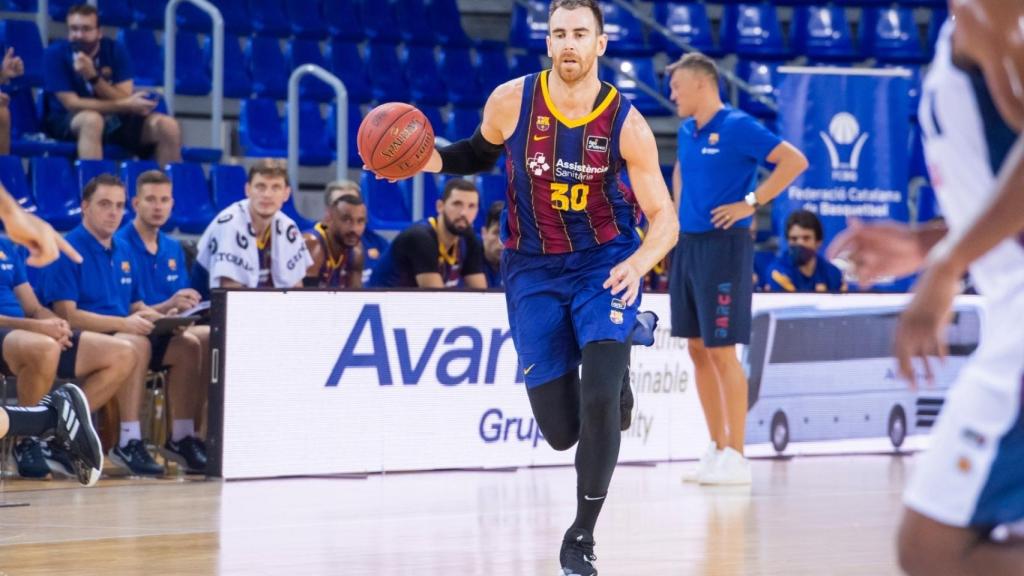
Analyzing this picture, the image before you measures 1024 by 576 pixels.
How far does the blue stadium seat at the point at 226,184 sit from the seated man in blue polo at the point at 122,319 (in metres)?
2.25

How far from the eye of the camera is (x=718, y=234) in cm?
900

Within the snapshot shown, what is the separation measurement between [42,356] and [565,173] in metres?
4.07

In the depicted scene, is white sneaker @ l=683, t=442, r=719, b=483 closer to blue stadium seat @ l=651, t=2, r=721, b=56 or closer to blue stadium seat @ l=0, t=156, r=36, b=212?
blue stadium seat @ l=0, t=156, r=36, b=212

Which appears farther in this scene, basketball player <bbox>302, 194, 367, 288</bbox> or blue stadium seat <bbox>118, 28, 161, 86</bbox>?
blue stadium seat <bbox>118, 28, 161, 86</bbox>

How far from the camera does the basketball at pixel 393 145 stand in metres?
5.98

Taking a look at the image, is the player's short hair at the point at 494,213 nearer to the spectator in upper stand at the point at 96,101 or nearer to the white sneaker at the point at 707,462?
the white sneaker at the point at 707,462

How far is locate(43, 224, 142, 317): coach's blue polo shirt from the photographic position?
9.21m

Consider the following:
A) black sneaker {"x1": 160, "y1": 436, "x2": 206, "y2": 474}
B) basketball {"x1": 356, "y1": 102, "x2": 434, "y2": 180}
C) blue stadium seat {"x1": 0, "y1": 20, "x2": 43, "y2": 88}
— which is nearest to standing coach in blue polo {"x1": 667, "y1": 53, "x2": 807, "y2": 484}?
black sneaker {"x1": 160, "y1": 436, "x2": 206, "y2": 474}

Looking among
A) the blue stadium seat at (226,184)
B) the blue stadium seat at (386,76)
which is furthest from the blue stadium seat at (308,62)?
the blue stadium seat at (226,184)

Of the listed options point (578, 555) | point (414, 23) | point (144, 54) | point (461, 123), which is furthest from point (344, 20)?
point (578, 555)

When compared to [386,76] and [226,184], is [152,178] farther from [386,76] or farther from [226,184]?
[386,76]

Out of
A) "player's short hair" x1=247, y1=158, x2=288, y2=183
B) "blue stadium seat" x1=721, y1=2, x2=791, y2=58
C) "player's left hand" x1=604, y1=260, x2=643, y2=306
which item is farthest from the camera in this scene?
"blue stadium seat" x1=721, y1=2, x2=791, y2=58

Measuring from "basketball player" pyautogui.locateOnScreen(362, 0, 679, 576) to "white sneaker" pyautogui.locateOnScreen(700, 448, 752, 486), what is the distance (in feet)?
10.7

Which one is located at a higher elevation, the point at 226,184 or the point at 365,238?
the point at 226,184
